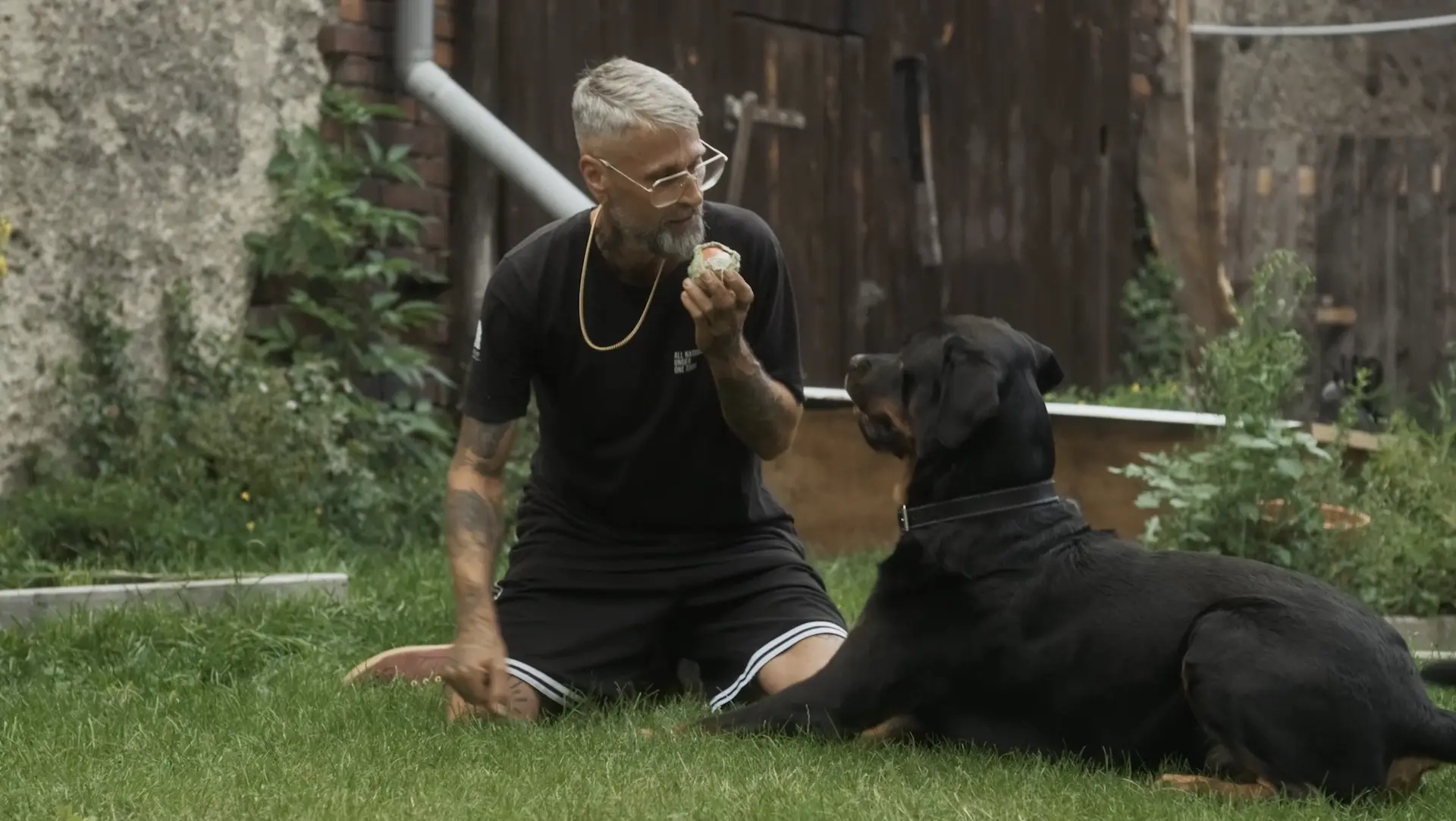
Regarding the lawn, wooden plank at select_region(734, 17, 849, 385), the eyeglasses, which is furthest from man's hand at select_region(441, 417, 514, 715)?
wooden plank at select_region(734, 17, 849, 385)

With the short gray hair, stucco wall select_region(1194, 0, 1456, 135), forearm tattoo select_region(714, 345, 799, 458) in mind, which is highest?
stucco wall select_region(1194, 0, 1456, 135)

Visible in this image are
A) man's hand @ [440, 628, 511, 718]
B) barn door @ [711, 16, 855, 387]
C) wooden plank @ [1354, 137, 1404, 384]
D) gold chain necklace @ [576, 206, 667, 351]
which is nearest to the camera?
man's hand @ [440, 628, 511, 718]

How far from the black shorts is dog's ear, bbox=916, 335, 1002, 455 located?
792mm

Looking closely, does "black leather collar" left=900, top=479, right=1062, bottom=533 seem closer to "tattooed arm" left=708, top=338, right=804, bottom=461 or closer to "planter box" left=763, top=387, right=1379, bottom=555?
"tattooed arm" left=708, top=338, right=804, bottom=461

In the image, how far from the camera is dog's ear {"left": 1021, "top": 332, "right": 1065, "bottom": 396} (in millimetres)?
4164

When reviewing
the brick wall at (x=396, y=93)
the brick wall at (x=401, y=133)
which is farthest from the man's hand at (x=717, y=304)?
the brick wall at (x=396, y=93)

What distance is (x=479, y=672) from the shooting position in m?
4.06

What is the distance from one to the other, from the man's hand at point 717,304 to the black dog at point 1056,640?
0.33m

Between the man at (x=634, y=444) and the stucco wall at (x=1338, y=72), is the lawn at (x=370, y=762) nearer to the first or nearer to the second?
the man at (x=634, y=444)

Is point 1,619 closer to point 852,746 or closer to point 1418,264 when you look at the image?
point 852,746

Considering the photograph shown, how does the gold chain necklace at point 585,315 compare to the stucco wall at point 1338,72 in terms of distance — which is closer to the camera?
the gold chain necklace at point 585,315

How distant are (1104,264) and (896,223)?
213cm

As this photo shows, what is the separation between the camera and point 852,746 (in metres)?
4.00

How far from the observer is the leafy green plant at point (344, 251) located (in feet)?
24.0
